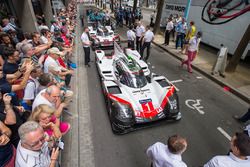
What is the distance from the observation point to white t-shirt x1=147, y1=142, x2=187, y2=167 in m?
2.00

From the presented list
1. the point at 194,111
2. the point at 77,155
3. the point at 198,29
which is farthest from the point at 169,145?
the point at 198,29

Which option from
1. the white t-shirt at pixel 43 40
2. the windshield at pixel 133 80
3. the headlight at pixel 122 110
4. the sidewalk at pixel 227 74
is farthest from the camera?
the sidewalk at pixel 227 74

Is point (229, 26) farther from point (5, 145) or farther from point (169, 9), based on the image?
point (5, 145)

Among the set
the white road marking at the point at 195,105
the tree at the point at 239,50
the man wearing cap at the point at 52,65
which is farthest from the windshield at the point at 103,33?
the tree at the point at 239,50

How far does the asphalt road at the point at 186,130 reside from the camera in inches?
138

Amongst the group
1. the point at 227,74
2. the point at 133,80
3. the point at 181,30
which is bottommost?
the point at 227,74

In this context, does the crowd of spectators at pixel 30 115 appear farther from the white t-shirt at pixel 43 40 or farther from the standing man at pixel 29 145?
the white t-shirt at pixel 43 40

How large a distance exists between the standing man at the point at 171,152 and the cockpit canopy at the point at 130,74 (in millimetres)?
2563

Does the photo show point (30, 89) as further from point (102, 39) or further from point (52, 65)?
point (102, 39)

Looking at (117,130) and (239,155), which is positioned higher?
(239,155)

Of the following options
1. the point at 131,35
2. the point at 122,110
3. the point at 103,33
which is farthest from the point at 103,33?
the point at 122,110

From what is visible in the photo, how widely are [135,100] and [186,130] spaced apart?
5.39ft

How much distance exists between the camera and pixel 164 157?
2102mm

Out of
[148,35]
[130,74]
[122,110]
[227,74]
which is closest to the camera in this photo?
[122,110]
